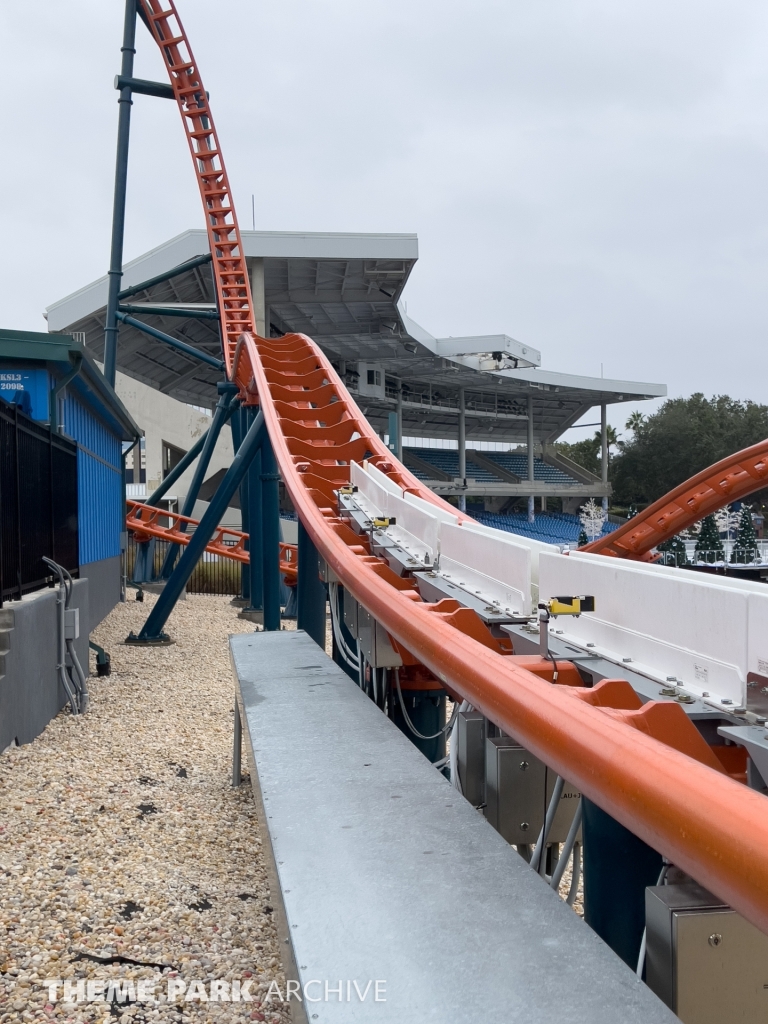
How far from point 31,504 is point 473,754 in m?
4.23

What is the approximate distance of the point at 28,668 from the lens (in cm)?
527

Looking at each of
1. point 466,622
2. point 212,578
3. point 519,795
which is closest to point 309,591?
point 466,622

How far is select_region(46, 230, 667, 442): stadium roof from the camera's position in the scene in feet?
76.1

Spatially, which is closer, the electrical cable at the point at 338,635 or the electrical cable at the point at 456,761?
the electrical cable at the point at 456,761

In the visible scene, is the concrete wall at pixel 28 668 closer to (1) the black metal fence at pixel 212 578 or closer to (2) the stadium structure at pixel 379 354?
(2) the stadium structure at pixel 379 354

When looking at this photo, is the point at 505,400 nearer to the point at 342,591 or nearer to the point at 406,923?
the point at 342,591

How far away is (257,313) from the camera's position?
23.5 meters

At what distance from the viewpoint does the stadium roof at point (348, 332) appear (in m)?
23.2

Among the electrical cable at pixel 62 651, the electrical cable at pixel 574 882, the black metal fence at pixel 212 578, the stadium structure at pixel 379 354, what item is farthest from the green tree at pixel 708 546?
the electrical cable at pixel 574 882

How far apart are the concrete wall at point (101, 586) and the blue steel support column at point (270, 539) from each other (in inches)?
77.4

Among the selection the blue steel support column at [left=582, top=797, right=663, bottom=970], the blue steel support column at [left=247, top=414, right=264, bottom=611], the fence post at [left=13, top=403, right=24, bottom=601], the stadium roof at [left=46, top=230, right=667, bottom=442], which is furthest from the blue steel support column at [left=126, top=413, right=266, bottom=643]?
the blue steel support column at [left=582, top=797, right=663, bottom=970]

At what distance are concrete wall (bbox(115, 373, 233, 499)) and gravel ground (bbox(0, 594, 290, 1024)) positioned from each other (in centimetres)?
2354

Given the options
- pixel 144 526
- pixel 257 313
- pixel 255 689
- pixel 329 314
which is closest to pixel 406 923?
pixel 255 689

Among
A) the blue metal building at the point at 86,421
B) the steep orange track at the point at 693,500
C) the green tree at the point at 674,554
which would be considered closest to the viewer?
the blue metal building at the point at 86,421
